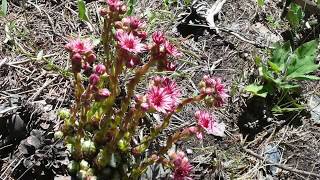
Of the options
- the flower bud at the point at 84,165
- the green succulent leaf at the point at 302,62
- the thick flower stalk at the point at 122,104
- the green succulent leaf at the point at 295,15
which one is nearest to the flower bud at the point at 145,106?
the thick flower stalk at the point at 122,104

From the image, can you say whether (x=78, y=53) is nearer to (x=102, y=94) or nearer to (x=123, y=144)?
(x=102, y=94)

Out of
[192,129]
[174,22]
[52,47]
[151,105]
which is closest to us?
[151,105]

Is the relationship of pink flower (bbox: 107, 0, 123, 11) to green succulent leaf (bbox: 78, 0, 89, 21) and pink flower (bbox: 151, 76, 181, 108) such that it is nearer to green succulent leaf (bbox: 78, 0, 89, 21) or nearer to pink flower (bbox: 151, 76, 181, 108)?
pink flower (bbox: 151, 76, 181, 108)

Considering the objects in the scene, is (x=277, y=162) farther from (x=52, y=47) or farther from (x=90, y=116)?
(x=52, y=47)

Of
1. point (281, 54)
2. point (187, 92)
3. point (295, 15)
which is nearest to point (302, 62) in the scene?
point (281, 54)

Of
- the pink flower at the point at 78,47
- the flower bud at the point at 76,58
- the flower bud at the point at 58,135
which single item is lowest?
the flower bud at the point at 58,135

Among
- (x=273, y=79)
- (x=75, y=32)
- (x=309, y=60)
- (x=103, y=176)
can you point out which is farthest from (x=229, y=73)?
(x=103, y=176)

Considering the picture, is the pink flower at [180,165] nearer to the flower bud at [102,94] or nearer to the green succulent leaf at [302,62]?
the flower bud at [102,94]
